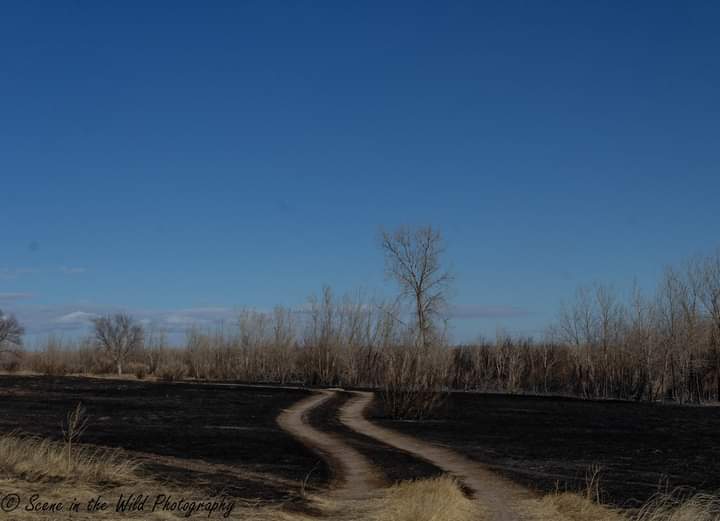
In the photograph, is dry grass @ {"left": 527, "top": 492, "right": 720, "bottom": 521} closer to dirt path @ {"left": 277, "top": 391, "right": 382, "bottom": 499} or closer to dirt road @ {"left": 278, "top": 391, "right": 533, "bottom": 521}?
dirt road @ {"left": 278, "top": 391, "right": 533, "bottom": 521}

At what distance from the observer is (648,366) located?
1431 inches

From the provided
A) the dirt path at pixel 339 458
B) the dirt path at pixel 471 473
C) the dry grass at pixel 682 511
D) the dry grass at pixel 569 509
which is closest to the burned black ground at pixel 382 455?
the dirt path at pixel 339 458

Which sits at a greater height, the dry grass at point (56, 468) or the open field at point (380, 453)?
the dry grass at point (56, 468)

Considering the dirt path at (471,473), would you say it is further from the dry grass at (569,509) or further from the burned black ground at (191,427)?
the burned black ground at (191,427)

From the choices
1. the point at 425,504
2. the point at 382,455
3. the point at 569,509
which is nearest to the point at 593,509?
the point at 569,509

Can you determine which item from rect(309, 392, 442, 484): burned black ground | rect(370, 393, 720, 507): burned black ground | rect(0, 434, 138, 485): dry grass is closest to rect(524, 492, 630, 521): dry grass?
rect(370, 393, 720, 507): burned black ground

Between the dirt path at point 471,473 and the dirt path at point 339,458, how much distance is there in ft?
4.62

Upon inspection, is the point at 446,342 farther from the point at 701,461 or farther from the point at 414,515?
the point at 414,515

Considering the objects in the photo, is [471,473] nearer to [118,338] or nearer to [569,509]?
[569,509]

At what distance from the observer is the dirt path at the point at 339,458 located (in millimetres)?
12984

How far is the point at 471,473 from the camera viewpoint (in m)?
14.8

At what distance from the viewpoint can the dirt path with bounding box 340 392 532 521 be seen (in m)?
11.7

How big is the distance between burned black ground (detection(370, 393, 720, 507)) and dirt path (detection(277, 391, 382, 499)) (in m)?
2.64

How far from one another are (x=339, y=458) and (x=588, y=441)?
296 inches
